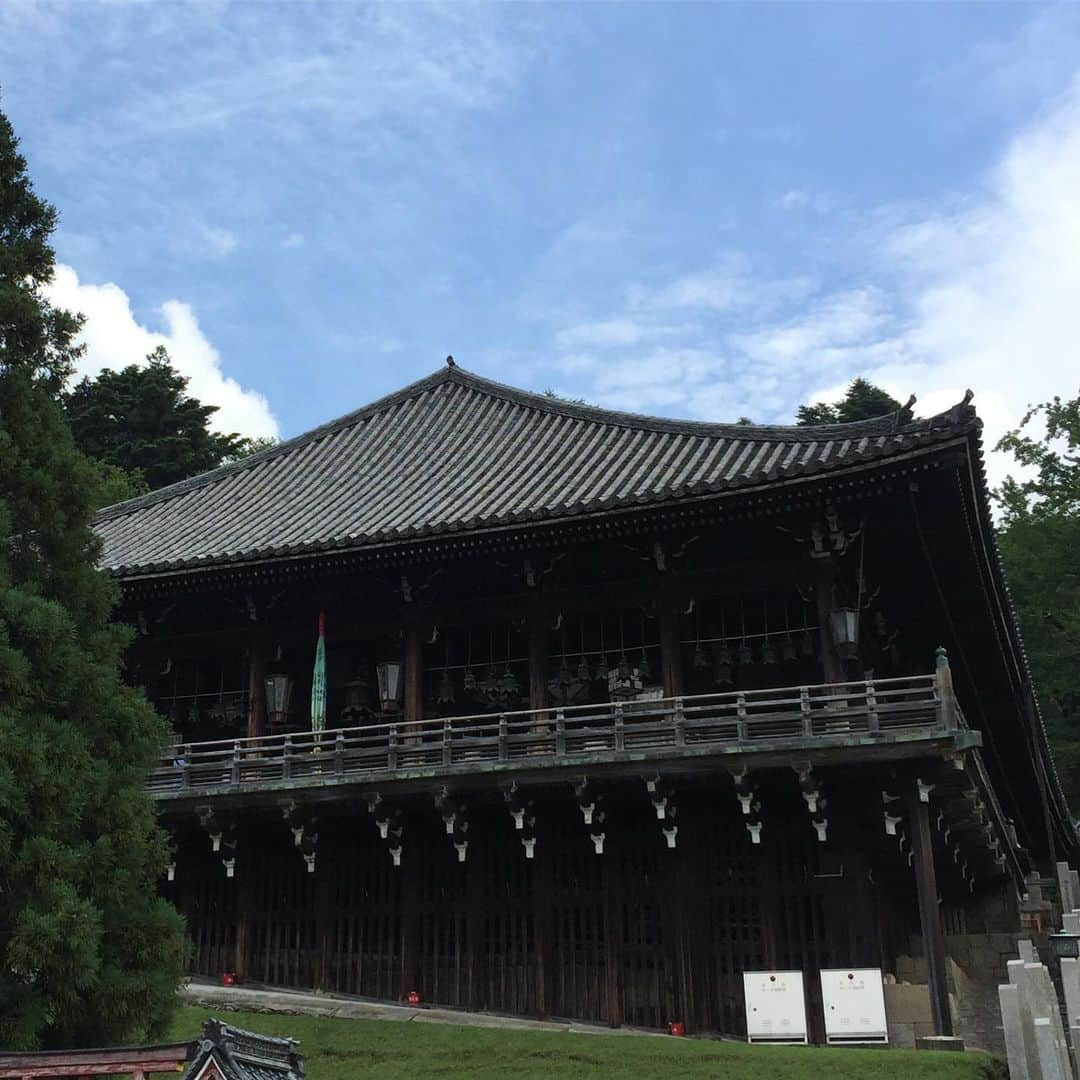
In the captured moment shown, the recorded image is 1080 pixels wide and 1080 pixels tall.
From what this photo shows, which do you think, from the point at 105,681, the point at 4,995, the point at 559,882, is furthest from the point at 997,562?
A: the point at 4,995

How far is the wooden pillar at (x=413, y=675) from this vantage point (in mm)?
23250

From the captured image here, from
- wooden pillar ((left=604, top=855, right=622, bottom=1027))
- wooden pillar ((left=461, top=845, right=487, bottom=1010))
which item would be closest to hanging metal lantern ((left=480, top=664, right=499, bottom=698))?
wooden pillar ((left=461, top=845, right=487, bottom=1010))

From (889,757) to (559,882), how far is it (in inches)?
224

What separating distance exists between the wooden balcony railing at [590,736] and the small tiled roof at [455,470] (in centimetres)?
318

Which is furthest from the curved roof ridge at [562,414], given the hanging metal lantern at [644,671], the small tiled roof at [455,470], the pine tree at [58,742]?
the pine tree at [58,742]

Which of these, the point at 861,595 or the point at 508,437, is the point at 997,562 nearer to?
the point at 861,595

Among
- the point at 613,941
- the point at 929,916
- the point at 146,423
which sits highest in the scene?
the point at 146,423

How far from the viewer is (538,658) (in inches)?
904

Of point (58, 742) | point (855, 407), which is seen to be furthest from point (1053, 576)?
point (58, 742)

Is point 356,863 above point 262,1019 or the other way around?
above

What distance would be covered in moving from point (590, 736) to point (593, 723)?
4.45 meters

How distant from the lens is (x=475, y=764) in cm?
2084

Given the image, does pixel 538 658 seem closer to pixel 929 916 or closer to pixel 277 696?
pixel 277 696

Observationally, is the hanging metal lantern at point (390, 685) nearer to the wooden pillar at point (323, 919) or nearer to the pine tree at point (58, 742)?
the wooden pillar at point (323, 919)
